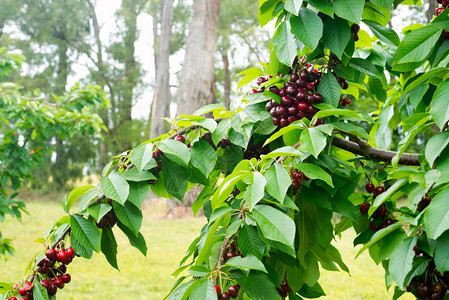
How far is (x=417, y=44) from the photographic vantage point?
2.62 ft

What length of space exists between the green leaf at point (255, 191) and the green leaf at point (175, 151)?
0.21m

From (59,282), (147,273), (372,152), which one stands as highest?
(372,152)

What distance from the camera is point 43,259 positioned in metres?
0.92

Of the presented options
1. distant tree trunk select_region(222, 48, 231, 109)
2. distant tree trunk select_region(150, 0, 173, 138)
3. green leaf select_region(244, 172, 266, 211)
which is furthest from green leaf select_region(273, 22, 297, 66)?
distant tree trunk select_region(222, 48, 231, 109)

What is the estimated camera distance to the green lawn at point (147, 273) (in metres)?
3.58

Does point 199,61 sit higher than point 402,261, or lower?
higher

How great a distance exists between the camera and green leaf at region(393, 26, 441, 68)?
789 mm

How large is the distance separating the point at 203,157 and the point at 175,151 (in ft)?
0.32

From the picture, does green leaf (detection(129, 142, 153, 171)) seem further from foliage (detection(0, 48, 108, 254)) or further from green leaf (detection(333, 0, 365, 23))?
foliage (detection(0, 48, 108, 254))

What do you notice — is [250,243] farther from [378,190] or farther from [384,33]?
[384,33]

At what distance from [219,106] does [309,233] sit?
1.30 feet

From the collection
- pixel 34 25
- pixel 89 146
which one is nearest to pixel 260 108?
pixel 89 146

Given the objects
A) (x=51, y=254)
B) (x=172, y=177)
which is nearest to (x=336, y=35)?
(x=172, y=177)

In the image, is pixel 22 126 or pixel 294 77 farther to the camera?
pixel 22 126
